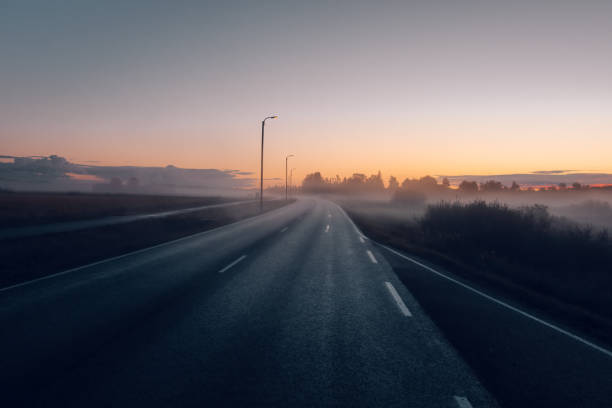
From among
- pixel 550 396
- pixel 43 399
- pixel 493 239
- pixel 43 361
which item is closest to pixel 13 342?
pixel 43 361

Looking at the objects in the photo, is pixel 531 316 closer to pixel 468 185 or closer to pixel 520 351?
pixel 520 351

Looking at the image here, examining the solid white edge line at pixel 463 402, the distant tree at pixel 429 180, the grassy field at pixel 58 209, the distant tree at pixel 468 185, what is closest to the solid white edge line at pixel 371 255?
the solid white edge line at pixel 463 402

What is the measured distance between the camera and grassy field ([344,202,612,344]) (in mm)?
7066

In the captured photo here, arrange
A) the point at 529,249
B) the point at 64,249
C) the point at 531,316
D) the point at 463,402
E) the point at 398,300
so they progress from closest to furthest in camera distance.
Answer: the point at 463,402
the point at 531,316
the point at 398,300
the point at 64,249
the point at 529,249

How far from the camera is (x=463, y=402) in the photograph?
3293mm

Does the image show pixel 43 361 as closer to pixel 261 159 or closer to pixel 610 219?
pixel 261 159

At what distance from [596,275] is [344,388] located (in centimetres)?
1159

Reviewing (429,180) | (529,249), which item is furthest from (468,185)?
(529,249)

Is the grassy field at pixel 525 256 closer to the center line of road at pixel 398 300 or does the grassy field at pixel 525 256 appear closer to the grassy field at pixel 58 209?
the center line of road at pixel 398 300

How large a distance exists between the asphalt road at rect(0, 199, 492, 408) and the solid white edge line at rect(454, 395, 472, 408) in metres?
0.02

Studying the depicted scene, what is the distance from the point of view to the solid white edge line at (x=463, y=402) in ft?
10.6

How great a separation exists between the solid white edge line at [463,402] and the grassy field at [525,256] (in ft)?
11.8

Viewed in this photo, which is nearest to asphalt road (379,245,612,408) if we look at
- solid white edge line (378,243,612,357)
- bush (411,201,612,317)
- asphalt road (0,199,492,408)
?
solid white edge line (378,243,612,357)

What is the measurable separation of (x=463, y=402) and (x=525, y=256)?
12768 mm
